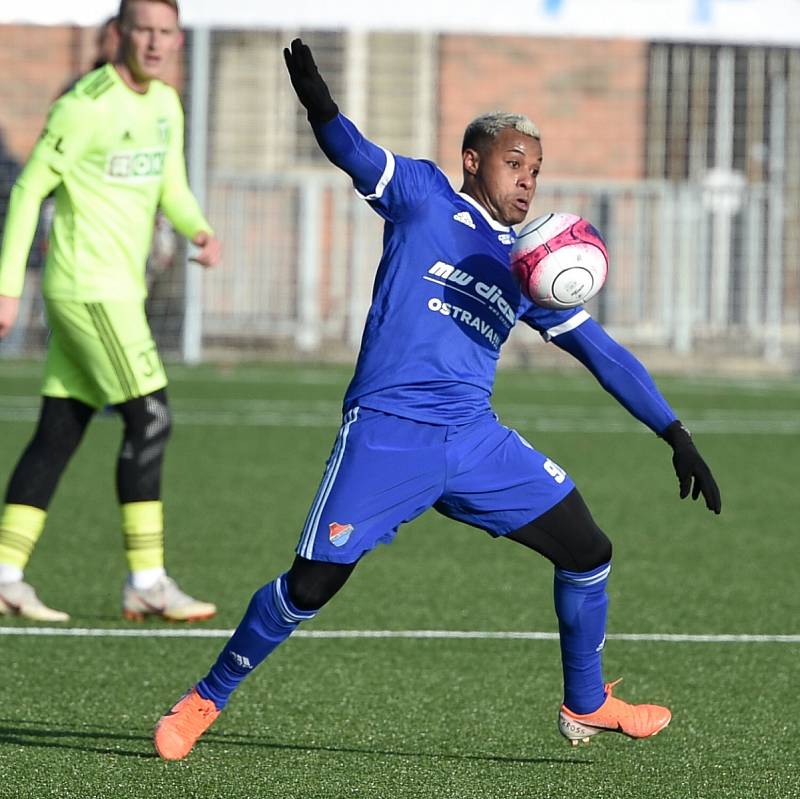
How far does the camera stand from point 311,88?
14.8ft

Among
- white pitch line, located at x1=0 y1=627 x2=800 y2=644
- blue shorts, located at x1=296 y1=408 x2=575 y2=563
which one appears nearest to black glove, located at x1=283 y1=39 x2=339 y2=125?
blue shorts, located at x1=296 y1=408 x2=575 y2=563

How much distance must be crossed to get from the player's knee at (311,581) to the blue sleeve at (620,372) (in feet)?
2.75

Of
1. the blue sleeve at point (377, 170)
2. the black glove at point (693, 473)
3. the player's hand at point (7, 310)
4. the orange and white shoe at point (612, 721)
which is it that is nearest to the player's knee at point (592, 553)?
the black glove at point (693, 473)

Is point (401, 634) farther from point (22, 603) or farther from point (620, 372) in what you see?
point (620, 372)

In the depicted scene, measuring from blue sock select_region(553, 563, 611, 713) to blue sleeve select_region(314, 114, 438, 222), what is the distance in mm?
1005

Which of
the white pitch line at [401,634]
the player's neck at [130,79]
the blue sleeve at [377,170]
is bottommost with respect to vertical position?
the white pitch line at [401,634]

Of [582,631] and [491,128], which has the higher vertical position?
[491,128]

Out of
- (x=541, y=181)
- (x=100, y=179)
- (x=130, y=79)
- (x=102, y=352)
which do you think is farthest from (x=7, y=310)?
(x=541, y=181)

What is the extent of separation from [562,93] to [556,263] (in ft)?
57.2

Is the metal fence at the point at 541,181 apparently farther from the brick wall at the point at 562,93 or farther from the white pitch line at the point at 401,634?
the white pitch line at the point at 401,634

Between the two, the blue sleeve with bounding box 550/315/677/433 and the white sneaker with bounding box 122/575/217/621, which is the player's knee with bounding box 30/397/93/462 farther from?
the blue sleeve with bounding box 550/315/677/433

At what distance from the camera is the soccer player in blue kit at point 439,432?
4586 millimetres

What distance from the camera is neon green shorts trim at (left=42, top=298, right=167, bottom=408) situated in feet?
21.3

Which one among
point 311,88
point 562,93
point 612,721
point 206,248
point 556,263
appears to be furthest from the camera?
point 562,93
